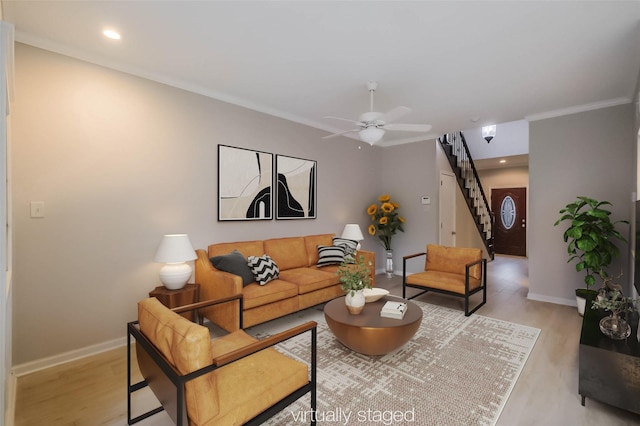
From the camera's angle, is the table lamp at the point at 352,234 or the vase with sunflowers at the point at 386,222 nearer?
the table lamp at the point at 352,234

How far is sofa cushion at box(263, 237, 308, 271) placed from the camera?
4039mm

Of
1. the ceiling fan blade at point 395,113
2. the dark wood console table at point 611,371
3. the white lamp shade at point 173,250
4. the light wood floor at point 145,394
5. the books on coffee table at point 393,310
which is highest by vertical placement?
the ceiling fan blade at point 395,113

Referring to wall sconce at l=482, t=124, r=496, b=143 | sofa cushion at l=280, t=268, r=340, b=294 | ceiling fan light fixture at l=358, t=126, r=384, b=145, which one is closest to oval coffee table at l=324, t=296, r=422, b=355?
sofa cushion at l=280, t=268, r=340, b=294

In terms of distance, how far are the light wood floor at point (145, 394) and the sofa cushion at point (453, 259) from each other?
1073 mm

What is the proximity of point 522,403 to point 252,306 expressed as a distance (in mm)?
2356

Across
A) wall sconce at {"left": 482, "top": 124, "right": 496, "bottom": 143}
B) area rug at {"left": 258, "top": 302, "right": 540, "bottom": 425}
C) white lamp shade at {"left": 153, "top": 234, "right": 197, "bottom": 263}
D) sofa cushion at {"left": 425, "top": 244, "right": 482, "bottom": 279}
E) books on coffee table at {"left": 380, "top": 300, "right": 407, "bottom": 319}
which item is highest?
wall sconce at {"left": 482, "top": 124, "right": 496, "bottom": 143}

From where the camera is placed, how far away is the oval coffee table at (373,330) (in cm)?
244

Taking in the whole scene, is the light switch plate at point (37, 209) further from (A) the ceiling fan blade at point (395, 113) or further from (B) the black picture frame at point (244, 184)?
(A) the ceiling fan blade at point (395, 113)

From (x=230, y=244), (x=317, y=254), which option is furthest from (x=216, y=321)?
(x=317, y=254)

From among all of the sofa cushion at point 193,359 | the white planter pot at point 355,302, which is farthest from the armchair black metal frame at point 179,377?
the white planter pot at point 355,302

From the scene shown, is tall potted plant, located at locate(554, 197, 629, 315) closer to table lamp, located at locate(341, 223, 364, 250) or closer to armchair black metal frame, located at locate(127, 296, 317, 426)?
table lamp, located at locate(341, 223, 364, 250)

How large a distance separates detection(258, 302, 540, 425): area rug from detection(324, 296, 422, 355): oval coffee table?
19 cm

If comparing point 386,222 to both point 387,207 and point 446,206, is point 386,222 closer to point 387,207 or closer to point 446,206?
point 387,207

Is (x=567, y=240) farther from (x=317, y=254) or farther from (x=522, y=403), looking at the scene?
(x=317, y=254)
